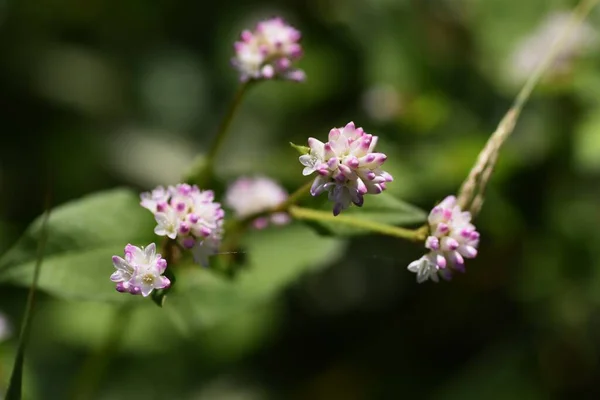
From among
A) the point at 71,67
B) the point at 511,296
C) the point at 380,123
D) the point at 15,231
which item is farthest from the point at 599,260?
the point at 71,67

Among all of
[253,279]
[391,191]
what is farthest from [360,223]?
[391,191]

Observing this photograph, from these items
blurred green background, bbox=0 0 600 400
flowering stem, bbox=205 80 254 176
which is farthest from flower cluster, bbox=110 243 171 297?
blurred green background, bbox=0 0 600 400

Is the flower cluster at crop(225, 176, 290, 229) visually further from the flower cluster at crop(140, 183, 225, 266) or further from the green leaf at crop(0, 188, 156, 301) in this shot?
the flower cluster at crop(140, 183, 225, 266)

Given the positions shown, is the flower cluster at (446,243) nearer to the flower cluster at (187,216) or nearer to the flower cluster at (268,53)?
the flower cluster at (187,216)

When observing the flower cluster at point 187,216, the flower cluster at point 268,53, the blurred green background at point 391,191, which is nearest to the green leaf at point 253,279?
the blurred green background at point 391,191

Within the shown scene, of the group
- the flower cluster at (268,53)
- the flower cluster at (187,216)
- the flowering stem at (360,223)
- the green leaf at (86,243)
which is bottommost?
the green leaf at (86,243)

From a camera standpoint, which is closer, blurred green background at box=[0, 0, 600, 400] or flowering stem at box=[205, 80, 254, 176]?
flowering stem at box=[205, 80, 254, 176]

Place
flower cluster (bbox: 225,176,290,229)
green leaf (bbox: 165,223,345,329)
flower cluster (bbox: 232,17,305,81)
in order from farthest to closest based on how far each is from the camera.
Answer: green leaf (bbox: 165,223,345,329)
flower cluster (bbox: 225,176,290,229)
flower cluster (bbox: 232,17,305,81)
